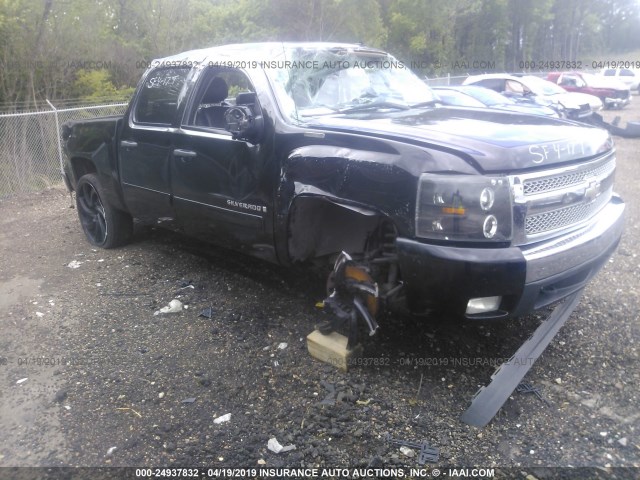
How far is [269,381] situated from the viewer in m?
3.41

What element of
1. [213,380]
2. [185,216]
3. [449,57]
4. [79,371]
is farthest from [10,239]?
[449,57]

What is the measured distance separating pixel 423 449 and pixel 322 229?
1589 mm

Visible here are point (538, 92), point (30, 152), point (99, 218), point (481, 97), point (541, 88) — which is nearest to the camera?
point (99, 218)

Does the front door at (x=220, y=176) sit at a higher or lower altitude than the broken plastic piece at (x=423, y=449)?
higher

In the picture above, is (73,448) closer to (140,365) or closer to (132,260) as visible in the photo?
(140,365)

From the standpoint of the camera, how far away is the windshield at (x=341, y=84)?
12.7 ft

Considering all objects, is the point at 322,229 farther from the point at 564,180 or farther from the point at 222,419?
the point at 564,180

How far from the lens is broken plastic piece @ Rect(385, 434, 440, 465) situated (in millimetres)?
2712

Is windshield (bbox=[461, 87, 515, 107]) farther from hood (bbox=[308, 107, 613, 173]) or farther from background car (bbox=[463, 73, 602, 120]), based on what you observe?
hood (bbox=[308, 107, 613, 173])

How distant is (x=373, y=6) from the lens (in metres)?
22.0

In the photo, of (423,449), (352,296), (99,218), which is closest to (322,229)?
(352,296)

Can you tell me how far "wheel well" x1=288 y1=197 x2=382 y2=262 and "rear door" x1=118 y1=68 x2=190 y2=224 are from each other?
1.47 m

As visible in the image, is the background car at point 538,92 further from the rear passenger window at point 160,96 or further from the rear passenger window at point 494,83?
the rear passenger window at point 160,96

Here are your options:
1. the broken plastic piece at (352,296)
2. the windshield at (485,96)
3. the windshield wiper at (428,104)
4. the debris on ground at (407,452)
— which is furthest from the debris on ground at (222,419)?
the windshield at (485,96)
